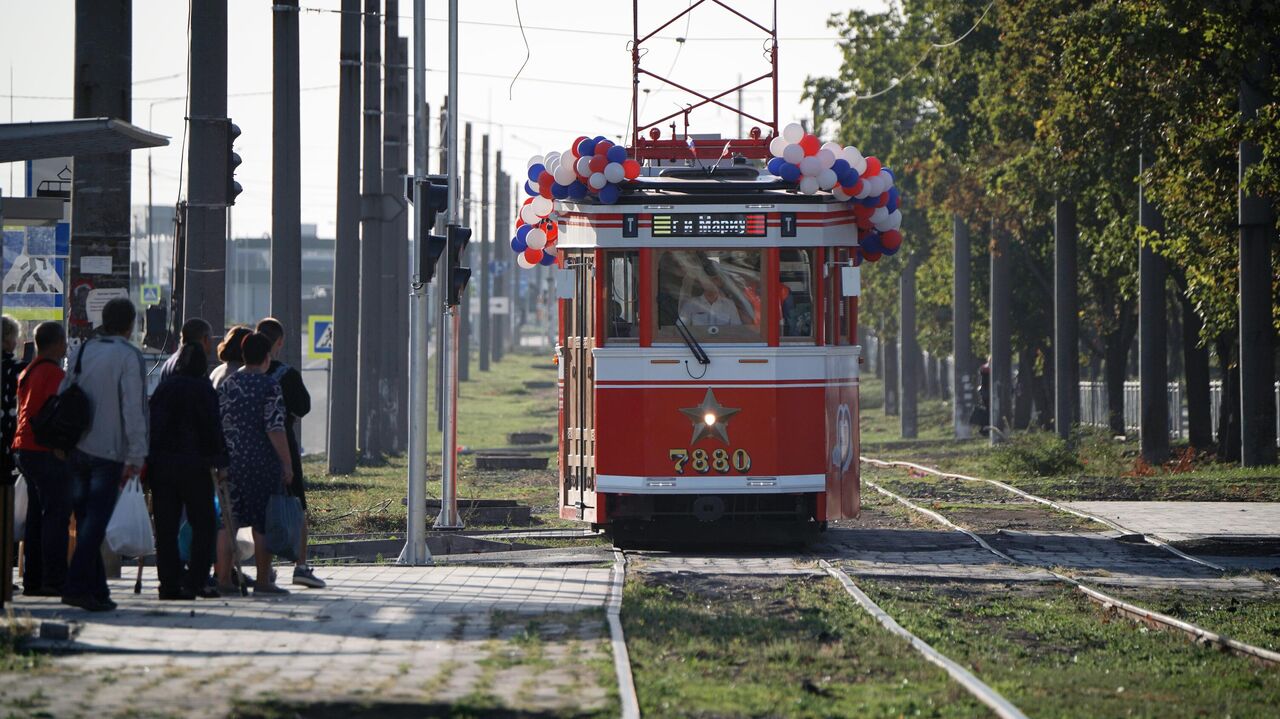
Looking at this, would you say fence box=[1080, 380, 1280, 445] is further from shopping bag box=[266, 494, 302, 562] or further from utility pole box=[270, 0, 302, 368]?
shopping bag box=[266, 494, 302, 562]

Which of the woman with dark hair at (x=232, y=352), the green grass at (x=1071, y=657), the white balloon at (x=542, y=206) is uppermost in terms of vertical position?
the white balloon at (x=542, y=206)

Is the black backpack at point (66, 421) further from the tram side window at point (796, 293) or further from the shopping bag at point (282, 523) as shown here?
the tram side window at point (796, 293)

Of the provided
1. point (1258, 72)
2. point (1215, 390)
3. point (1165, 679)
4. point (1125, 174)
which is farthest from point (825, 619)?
point (1215, 390)

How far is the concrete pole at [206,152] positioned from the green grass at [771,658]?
5.17 meters

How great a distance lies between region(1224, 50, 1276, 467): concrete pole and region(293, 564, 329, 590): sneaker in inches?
674

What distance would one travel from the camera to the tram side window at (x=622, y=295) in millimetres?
17078

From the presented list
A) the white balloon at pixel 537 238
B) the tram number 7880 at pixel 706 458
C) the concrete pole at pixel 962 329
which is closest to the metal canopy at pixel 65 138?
the tram number 7880 at pixel 706 458

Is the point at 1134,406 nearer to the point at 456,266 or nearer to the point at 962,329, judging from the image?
the point at 962,329

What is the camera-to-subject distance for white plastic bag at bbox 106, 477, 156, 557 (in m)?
11.4

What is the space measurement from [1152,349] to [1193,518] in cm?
1108

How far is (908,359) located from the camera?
50031 millimetres

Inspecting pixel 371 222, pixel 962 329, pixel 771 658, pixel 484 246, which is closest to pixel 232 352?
pixel 771 658

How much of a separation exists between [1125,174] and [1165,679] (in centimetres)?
2509

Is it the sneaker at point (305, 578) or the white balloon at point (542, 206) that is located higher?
the white balloon at point (542, 206)
